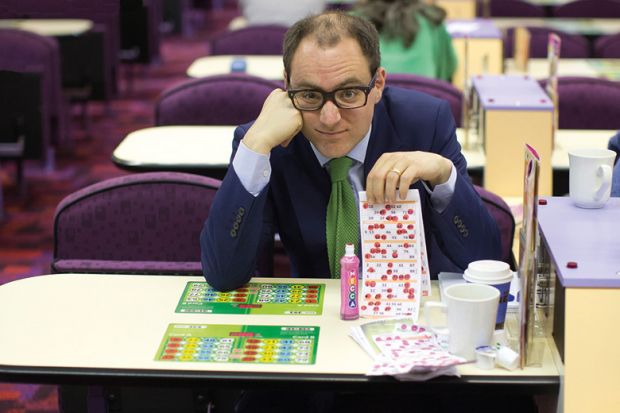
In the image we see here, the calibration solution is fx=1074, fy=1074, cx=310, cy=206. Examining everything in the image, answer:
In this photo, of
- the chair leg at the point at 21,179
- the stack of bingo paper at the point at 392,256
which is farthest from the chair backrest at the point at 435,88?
the chair leg at the point at 21,179

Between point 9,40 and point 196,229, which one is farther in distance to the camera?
point 9,40

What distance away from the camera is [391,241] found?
231cm

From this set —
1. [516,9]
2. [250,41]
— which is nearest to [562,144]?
[250,41]

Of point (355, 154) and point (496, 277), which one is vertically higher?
point (355, 154)

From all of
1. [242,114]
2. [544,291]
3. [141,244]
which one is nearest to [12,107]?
[242,114]

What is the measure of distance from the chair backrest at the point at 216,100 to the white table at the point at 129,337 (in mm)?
1901

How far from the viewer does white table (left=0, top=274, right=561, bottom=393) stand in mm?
2062

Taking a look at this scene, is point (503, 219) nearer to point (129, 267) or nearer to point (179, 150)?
point (129, 267)

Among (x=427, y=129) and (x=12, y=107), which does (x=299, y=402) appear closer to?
(x=427, y=129)

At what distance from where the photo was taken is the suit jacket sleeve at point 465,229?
2.51 m

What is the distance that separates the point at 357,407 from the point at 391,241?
18.0 inches

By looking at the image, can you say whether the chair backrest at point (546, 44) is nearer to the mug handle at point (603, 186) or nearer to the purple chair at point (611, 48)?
the purple chair at point (611, 48)

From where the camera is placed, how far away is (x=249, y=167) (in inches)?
97.6

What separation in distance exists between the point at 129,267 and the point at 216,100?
176cm
